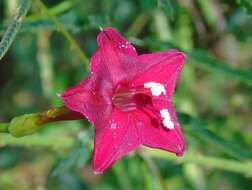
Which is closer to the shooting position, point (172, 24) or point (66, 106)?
point (66, 106)

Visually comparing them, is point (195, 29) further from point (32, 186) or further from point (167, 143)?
point (167, 143)

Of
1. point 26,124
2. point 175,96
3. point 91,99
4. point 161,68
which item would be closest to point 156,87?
point 161,68

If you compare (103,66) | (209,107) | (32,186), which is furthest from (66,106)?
(209,107)

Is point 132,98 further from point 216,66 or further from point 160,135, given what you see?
point 216,66

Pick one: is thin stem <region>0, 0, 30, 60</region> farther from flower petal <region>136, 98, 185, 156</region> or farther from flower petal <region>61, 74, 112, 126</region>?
flower petal <region>136, 98, 185, 156</region>

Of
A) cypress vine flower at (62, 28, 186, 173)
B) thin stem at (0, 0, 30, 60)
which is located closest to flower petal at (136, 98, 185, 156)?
cypress vine flower at (62, 28, 186, 173)

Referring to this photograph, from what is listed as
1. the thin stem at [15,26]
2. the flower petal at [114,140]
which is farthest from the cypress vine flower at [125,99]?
the thin stem at [15,26]

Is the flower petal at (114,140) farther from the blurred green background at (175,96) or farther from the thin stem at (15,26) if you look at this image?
the blurred green background at (175,96)
